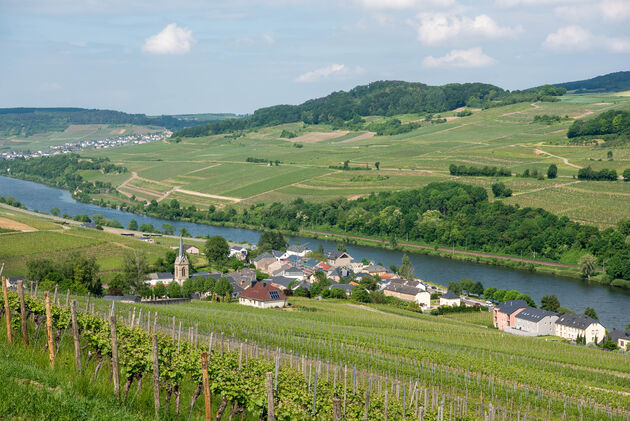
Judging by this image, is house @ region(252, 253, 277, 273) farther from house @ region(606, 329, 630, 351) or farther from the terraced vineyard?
house @ region(606, 329, 630, 351)

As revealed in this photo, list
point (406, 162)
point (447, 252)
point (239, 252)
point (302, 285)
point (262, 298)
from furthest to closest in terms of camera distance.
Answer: point (406, 162) → point (447, 252) → point (239, 252) → point (302, 285) → point (262, 298)

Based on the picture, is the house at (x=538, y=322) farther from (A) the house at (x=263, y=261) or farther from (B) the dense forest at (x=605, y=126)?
(B) the dense forest at (x=605, y=126)

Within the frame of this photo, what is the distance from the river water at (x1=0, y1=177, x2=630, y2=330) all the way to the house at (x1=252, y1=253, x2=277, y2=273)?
11198 millimetres

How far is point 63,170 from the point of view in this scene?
14800cm

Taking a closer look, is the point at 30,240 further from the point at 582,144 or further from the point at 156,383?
the point at 582,144

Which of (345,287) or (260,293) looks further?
(345,287)

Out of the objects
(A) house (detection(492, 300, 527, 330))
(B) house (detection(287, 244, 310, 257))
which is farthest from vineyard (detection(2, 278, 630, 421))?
(B) house (detection(287, 244, 310, 257))

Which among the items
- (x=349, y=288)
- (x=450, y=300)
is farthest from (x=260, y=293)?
(x=450, y=300)

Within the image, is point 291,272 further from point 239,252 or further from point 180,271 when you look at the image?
point 180,271

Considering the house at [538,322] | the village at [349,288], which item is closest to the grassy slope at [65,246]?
the village at [349,288]

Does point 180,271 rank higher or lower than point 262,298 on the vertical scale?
higher

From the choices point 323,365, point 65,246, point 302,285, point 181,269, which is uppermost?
point 323,365

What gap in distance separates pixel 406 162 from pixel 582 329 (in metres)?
82.2

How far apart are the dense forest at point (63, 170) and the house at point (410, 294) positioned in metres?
82.8
